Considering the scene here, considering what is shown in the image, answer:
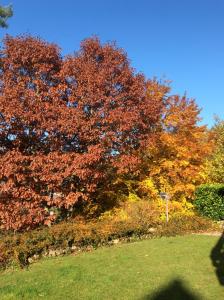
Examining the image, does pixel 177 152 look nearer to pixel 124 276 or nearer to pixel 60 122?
pixel 60 122

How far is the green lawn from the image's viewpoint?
313 inches

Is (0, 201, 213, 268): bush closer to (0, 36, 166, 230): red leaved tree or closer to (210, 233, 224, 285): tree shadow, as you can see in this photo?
(0, 36, 166, 230): red leaved tree

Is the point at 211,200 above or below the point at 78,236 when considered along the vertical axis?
above

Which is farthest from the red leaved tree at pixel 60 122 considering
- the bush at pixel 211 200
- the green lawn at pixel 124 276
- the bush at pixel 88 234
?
the bush at pixel 211 200

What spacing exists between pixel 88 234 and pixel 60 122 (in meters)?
4.15

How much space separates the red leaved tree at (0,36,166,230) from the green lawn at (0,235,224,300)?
10.0 feet

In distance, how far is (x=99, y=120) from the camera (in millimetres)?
14852

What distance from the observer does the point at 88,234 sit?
43.8ft

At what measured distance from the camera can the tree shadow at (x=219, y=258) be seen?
9.09 m

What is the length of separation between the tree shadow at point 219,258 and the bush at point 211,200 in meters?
5.21

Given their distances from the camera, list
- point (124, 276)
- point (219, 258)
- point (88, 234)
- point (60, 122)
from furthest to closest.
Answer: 1. point (60, 122)
2. point (88, 234)
3. point (219, 258)
4. point (124, 276)

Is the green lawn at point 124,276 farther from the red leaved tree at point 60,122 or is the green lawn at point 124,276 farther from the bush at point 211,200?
the bush at point 211,200

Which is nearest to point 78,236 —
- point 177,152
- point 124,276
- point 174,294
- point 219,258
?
point 124,276

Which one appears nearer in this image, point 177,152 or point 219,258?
point 219,258
